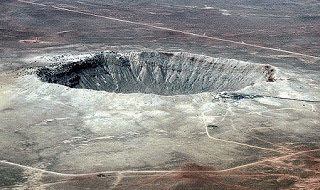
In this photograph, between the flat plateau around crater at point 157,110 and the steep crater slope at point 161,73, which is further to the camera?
the steep crater slope at point 161,73

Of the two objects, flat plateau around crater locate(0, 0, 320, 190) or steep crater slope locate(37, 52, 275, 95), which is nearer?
flat plateau around crater locate(0, 0, 320, 190)

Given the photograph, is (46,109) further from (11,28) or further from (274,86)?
(11,28)

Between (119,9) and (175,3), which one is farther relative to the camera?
(175,3)

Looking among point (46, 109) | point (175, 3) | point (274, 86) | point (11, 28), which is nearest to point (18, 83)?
point (46, 109)
